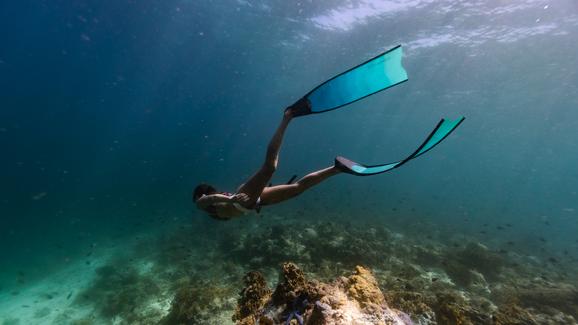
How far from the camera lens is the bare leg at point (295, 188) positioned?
5112 mm

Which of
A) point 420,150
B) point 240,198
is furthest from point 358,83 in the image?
point 240,198

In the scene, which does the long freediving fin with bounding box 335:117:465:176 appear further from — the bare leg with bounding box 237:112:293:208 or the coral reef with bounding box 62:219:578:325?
the coral reef with bounding box 62:219:578:325

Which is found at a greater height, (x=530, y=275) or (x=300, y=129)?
(x=300, y=129)

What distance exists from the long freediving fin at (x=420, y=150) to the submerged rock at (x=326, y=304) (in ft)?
5.16

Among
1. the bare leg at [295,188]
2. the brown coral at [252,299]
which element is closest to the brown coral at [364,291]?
the brown coral at [252,299]

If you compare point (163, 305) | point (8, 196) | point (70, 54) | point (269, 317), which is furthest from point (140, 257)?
point (8, 196)

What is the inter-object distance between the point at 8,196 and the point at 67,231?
60015 mm

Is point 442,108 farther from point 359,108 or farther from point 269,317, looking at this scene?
point 269,317

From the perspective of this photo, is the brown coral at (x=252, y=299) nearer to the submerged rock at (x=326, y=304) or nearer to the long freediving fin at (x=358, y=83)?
the submerged rock at (x=326, y=304)

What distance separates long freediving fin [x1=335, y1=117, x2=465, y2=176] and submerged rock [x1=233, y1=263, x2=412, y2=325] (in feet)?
5.16

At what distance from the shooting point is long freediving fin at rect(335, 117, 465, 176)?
13.5 feet

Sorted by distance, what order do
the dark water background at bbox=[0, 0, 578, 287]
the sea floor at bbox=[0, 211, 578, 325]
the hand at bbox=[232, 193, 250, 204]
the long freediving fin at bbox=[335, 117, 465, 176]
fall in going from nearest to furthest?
1. the long freediving fin at bbox=[335, 117, 465, 176]
2. the hand at bbox=[232, 193, 250, 204]
3. the sea floor at bbox=[0, 211, 578, 325]
4. the dark water background at bbox=[0, 0, 578, 287]

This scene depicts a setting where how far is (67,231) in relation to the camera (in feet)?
101

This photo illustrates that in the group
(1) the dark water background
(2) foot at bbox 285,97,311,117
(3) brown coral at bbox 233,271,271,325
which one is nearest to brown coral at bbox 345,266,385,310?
(3) brown coral at bbox 233,271,271,325
